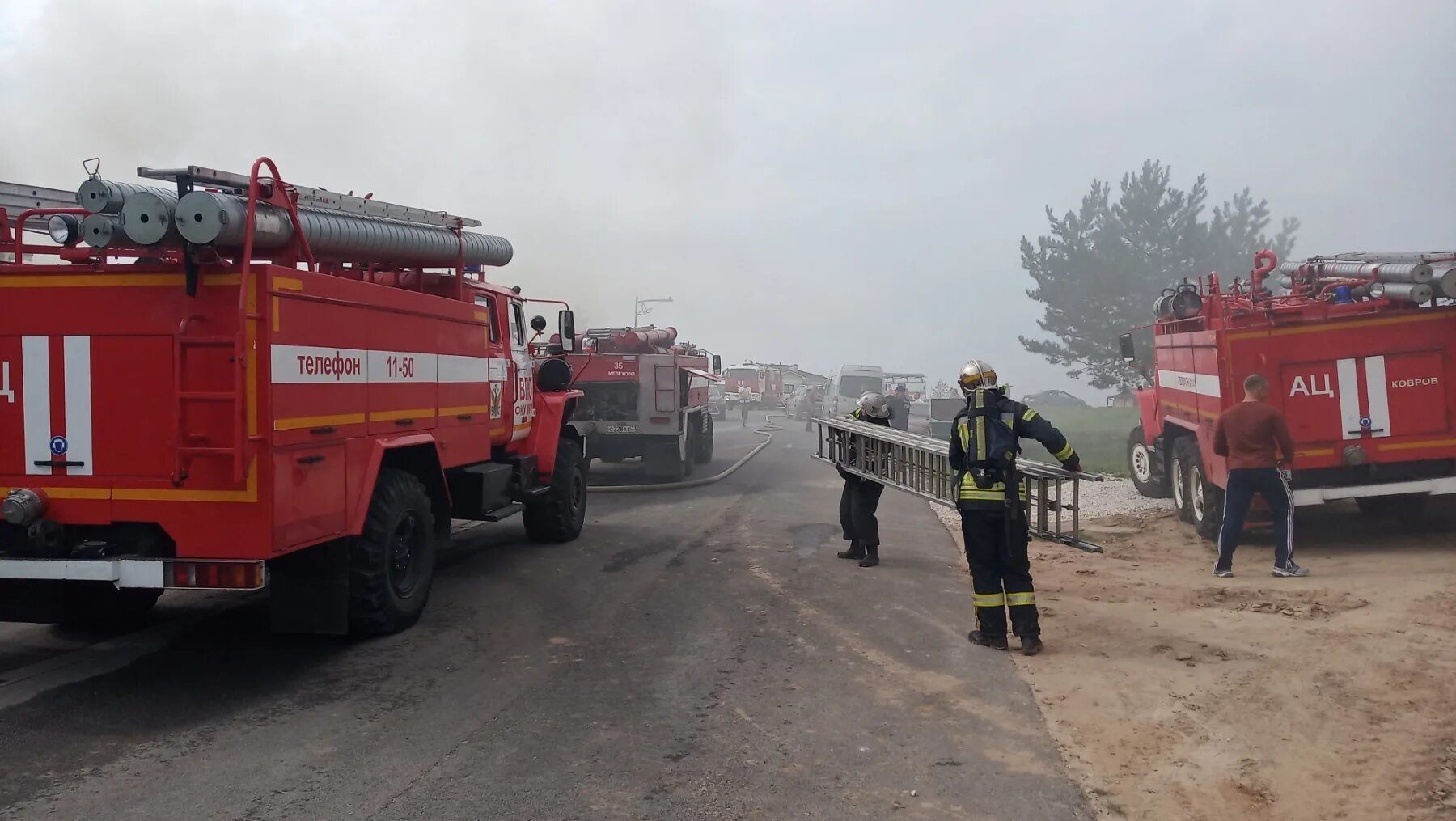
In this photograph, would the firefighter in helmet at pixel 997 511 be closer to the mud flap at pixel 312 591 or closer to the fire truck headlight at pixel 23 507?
the mud flap at pixel 312 591

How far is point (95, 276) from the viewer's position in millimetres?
5395

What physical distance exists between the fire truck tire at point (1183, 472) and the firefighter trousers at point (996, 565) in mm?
4974

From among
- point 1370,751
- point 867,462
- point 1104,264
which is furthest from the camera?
point 1104,264

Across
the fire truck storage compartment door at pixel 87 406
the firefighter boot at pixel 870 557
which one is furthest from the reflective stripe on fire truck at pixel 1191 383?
the fire truck storage compartment door at pixel 87 406

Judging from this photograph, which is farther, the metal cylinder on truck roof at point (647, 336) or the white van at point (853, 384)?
the white van at point (853, 384)

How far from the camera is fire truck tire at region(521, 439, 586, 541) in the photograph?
10.3m

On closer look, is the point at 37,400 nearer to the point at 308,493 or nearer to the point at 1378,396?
the point at 308,493

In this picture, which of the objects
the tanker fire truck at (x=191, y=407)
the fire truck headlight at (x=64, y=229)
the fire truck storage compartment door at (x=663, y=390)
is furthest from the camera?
the fire truck storage compartment door at (x=663, y=390)

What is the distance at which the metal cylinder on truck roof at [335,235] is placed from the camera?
5102 mm

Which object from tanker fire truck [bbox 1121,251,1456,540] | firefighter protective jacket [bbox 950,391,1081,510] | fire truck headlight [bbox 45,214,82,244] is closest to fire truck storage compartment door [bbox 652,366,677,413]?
tanker fire truck [bbox 1121,251,1456,540]

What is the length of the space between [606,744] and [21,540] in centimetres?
336

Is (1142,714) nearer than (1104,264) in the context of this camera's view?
Yes

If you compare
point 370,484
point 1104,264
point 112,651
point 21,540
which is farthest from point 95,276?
point 1104,264

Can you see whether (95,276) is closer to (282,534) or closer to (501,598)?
(282,534)
